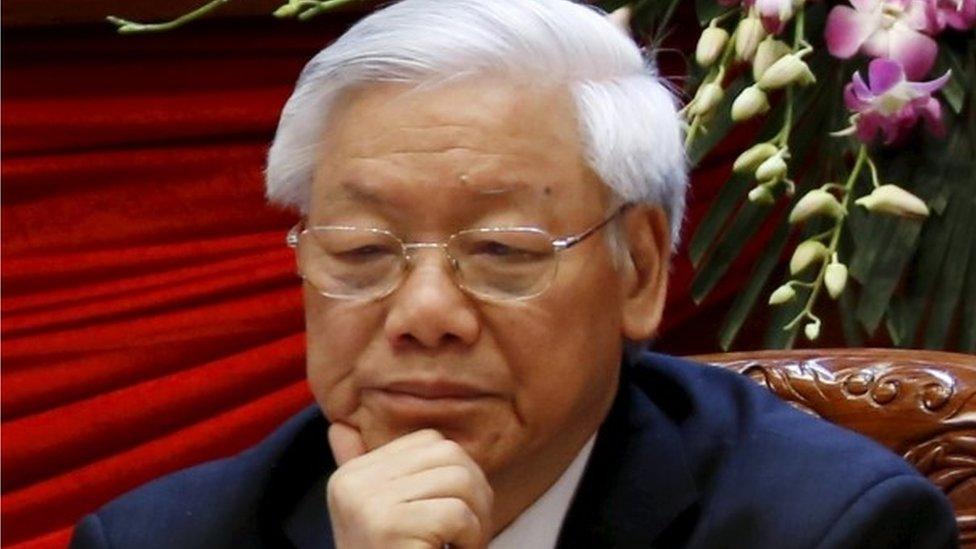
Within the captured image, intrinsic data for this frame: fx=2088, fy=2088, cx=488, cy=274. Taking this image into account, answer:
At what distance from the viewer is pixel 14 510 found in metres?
2.58

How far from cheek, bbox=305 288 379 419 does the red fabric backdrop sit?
1006mm

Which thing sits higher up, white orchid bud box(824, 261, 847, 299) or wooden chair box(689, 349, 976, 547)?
white orchid bud box(824, 261, 847, 299)

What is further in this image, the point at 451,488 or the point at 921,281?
the point at 921,281

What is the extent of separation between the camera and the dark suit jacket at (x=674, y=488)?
150 cm

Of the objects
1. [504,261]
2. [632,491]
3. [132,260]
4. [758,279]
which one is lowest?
[132,260]

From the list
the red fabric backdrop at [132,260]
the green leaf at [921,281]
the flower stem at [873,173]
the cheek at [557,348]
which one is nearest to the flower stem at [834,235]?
the flower stem at [873,173]

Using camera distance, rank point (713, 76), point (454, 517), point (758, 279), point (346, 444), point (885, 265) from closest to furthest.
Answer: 1. point (454, 517)
2. point (346, 444)
3. point (713, 76)
4. point (885, 265)
5. point (758, 279)

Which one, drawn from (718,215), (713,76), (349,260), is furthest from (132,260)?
(349,260)

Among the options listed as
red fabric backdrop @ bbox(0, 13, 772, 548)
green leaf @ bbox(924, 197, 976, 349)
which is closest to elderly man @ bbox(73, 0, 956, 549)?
Result: green leaf @ bbox(924, 197, 976, 349)

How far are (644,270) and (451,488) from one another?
26cm

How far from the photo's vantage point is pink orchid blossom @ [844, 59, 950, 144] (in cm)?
173

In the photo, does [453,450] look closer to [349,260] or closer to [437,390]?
[437,390]

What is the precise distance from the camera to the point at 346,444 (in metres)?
1.52

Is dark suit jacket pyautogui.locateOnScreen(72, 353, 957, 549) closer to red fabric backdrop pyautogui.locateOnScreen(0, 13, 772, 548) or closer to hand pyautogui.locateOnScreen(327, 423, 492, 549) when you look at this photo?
hand pyautogui.locateOnScreen(327, 423, 492, 549)
